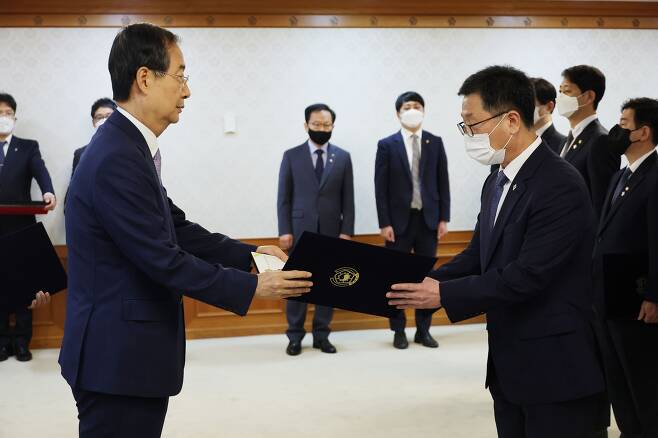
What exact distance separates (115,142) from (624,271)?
2233 mm

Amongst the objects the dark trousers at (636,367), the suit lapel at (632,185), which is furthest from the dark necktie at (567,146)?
the dark trousers at (636,367)

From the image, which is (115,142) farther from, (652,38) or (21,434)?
(652,38)

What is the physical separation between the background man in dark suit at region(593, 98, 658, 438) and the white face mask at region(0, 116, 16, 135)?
4270 mm

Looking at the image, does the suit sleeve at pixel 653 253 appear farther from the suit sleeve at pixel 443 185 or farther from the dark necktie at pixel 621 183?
the suit sleeve at pixel 443 185

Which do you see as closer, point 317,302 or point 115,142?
point 115,142

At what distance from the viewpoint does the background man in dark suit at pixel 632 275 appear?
3.09 metres

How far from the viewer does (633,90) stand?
6.57 m

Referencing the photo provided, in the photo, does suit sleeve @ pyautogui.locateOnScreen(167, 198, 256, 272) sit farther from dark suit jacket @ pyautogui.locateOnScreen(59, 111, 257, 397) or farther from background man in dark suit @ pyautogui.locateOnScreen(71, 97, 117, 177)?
background man in dark suit @ pyautogui.locateOnScreen(71, 97, 117, 177)

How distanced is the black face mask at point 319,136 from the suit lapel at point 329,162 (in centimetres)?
8

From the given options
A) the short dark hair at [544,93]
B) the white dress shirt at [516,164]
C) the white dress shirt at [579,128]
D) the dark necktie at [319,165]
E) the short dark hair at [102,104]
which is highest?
the short dark hair at [544,93]

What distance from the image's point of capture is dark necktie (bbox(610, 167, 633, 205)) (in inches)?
134

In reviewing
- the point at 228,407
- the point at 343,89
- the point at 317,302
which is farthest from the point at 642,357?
the point at 343,89

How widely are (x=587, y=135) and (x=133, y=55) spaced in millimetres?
2878

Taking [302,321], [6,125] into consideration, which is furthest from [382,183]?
[6,125]
